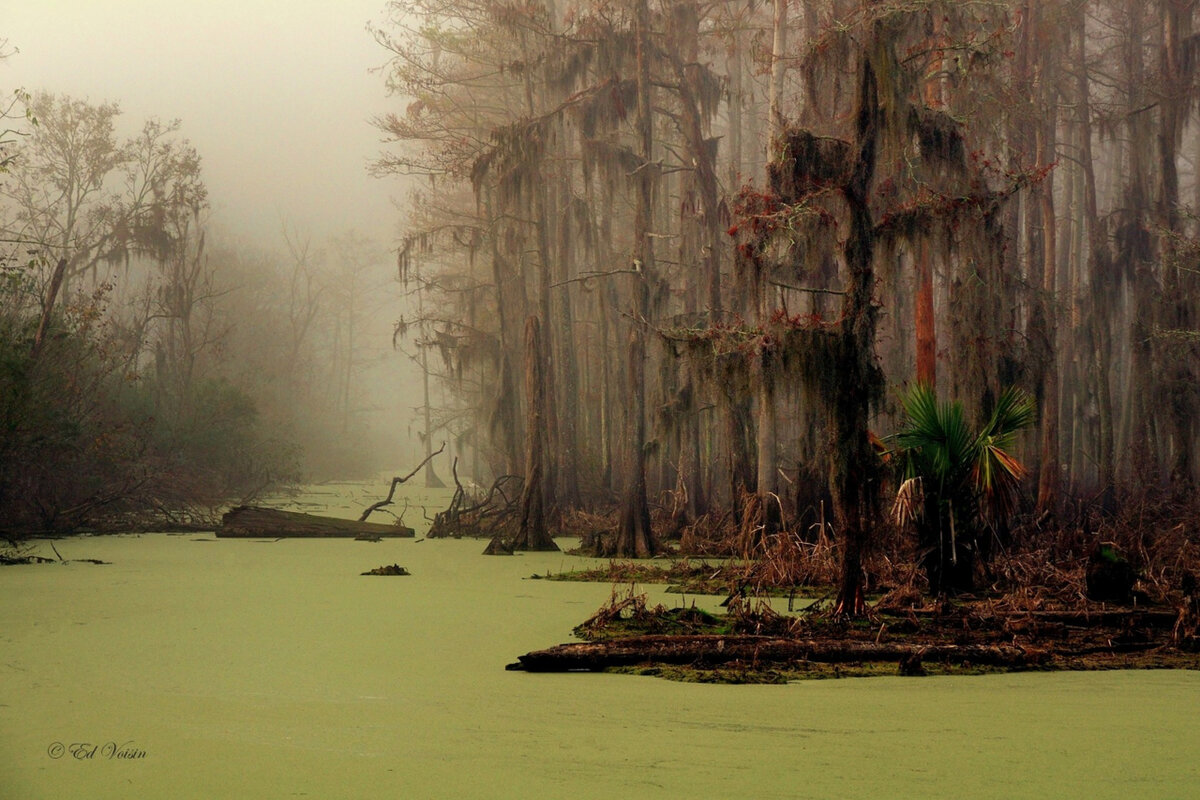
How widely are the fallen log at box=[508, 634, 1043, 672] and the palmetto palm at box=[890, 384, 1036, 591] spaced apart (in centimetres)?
187

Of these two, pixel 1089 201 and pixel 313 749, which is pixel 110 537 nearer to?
pixel 313 749

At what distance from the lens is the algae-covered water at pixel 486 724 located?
3277mm

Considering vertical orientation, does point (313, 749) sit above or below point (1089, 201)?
below

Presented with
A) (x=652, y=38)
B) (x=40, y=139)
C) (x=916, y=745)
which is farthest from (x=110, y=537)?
(x=40, y=139)

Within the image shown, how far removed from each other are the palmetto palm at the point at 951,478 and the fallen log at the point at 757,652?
1874mm

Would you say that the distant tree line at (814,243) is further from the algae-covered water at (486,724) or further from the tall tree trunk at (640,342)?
the algae-covered water at (486,724)

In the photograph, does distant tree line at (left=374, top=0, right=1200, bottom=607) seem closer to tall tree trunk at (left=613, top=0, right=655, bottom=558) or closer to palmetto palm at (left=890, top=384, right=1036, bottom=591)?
tall tree trunk at (left=613, top=0, right=655, bottom=558)

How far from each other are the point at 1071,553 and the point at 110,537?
10891mm

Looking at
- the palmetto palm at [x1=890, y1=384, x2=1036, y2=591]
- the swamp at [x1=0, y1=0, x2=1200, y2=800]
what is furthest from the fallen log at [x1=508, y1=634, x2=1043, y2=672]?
the palmetto palm at [x1=890, y1=384, x2=1036, y2=591]

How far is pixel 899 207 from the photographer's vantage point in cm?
669

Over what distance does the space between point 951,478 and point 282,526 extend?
9001 millimetres

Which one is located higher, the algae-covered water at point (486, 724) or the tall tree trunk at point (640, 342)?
the tall tree trunk at point (640, 342)

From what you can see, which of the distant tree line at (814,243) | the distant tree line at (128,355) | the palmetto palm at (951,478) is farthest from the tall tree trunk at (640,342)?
the distant tree line at (128,355)

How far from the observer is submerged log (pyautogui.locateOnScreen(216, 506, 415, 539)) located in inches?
525
